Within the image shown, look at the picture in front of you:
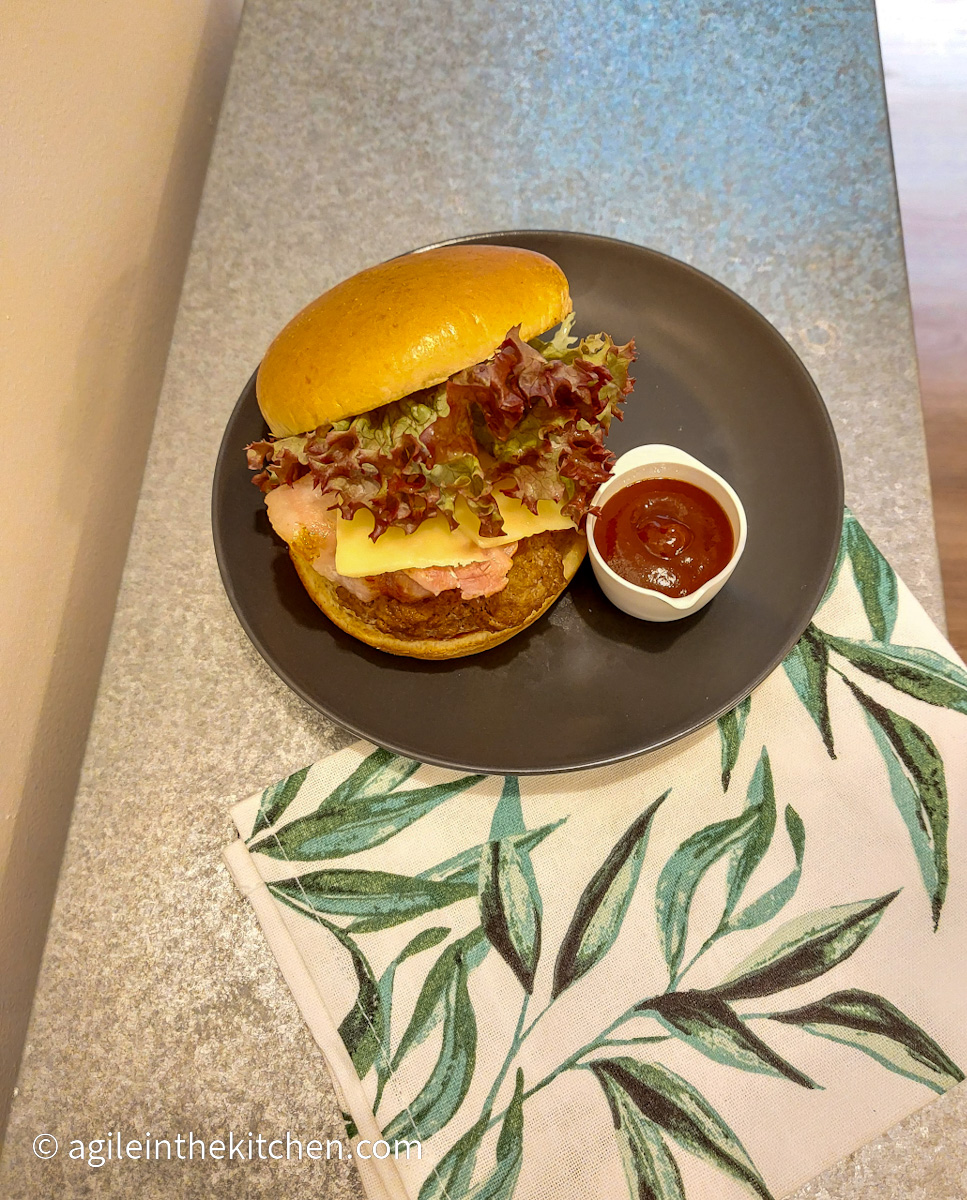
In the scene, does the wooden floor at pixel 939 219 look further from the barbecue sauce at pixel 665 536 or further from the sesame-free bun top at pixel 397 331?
the sesame-free bun top at pixel 397 331

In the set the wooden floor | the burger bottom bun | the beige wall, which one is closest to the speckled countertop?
the beige wall

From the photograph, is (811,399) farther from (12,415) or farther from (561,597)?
(12,415)

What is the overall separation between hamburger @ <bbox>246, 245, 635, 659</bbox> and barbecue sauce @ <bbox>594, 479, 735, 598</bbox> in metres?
0.08

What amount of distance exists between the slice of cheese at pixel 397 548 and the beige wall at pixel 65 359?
62cm

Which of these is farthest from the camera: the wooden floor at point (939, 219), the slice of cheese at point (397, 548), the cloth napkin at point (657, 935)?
the wooden floor at point (939, 219)

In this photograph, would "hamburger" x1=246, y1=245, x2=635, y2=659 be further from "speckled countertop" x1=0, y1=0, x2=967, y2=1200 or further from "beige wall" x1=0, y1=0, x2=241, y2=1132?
"beige wall" x1=0, y1=0, x2=241, y2=1132

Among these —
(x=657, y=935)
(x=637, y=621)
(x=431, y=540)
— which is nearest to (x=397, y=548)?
(x=431, y=540)

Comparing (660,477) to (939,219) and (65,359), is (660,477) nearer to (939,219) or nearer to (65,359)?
(65,359)

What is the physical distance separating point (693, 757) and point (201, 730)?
0.94 metres

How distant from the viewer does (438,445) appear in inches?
52.5

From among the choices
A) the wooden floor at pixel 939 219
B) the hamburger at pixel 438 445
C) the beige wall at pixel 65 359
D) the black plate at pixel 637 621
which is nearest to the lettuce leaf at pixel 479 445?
the hamburger at pixel 438 445

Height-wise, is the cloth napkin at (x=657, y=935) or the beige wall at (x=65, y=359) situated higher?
the beige wall at (x=65, y=359)

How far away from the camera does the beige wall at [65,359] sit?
1.39m

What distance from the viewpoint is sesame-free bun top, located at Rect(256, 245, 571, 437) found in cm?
123
